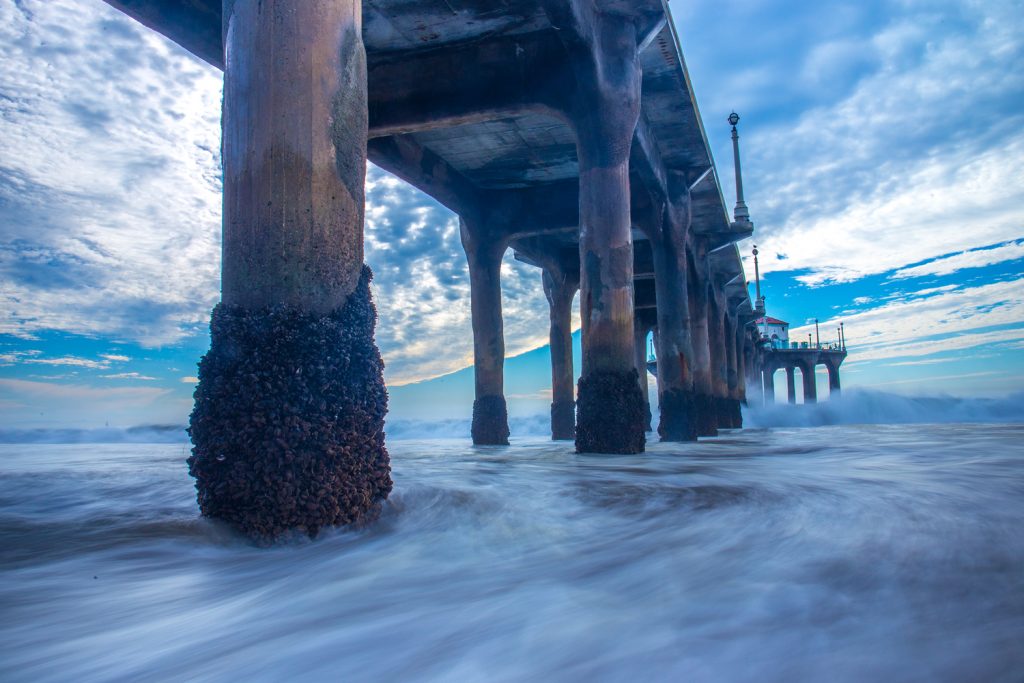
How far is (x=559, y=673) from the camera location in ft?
5.11

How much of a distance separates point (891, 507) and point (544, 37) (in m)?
7.61

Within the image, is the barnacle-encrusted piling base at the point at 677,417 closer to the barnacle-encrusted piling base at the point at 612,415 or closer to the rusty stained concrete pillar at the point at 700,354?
the rusty stained concrete pillar at the point at 700,354

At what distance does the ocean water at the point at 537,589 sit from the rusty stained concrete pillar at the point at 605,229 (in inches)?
169

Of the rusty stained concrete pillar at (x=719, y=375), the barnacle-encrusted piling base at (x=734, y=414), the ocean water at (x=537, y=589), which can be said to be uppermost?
the rusty stained concrete pillar at (x=719, y=375)

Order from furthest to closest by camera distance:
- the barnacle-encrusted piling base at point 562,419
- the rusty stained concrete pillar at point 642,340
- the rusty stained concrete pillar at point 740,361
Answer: the rusty stained concrete pillar at point 740,361 < the rusty stained concrete pillar at point 642,340 < the barnacle-encrusted piling base at point 562,419

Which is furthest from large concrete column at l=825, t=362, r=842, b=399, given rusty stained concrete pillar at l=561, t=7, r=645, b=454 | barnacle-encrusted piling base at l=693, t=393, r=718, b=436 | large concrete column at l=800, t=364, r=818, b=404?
rusty stained concrete pillar at l=561, t=7, r=645, b=454

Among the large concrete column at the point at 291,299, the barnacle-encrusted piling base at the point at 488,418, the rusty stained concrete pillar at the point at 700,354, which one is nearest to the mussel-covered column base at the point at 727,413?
the rusty stained concrete pillar at the point at 700,354

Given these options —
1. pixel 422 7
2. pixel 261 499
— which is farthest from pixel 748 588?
pixel 422 7

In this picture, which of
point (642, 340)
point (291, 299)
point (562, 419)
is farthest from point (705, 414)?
point (291, 299)

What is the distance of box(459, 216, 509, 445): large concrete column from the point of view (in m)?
13.2

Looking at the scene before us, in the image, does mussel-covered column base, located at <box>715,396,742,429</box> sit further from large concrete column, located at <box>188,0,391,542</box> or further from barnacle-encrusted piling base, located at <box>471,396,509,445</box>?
large concrete column, located at <box>188,0,391,542</box>

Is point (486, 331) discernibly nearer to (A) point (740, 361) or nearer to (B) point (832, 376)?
(A) point (740, 361)

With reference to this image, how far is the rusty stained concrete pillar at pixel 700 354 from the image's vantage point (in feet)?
52.3

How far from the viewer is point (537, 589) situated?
2262 mm
